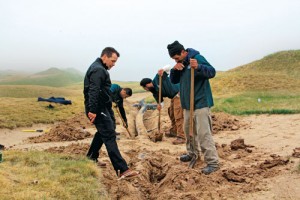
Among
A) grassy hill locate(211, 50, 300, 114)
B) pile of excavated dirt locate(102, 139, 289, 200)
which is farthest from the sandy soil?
grassy hill locate(211, 50, 300, 114)

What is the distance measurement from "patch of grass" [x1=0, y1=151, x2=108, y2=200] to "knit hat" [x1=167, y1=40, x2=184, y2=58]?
2559 millimetres

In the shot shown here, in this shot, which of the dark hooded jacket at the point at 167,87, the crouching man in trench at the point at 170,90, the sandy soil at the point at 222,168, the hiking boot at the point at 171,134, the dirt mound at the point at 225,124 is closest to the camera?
the sandy soil at the point at 222,168

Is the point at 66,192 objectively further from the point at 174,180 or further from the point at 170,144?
the point at 170,144

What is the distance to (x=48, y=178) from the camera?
545 centimetres

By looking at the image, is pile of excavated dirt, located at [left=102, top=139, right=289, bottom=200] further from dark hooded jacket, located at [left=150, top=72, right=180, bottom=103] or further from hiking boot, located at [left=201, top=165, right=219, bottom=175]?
dark hooded jacket, located at [left=150, top=72, right=180, bottom=103]

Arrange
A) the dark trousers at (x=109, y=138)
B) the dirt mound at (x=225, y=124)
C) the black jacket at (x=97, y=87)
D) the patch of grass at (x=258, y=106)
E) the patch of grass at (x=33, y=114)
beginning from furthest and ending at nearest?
the patch of grass at (x=33, y=114) < the patch of grass at (x=258, y=106) < the dirt mound at (x=225, y=124) < the dark trousers at (x=109, y=138) < the black jacket at (x=97, y=87)

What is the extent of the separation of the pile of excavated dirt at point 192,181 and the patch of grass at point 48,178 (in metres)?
0.37

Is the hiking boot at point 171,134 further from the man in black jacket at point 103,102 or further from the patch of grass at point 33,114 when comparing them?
the patch of grass at point 33,114

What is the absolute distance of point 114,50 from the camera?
19.8ft

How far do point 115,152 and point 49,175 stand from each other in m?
1.14

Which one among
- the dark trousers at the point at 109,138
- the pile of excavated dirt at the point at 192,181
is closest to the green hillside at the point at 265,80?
the pile of excavated dirt at the point at 192,181

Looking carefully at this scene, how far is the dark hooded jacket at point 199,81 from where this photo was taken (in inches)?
237

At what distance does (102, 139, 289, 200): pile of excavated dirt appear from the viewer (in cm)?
521

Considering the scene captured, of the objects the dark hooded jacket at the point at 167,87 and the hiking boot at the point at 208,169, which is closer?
the hiking boot at the point at 208,169
